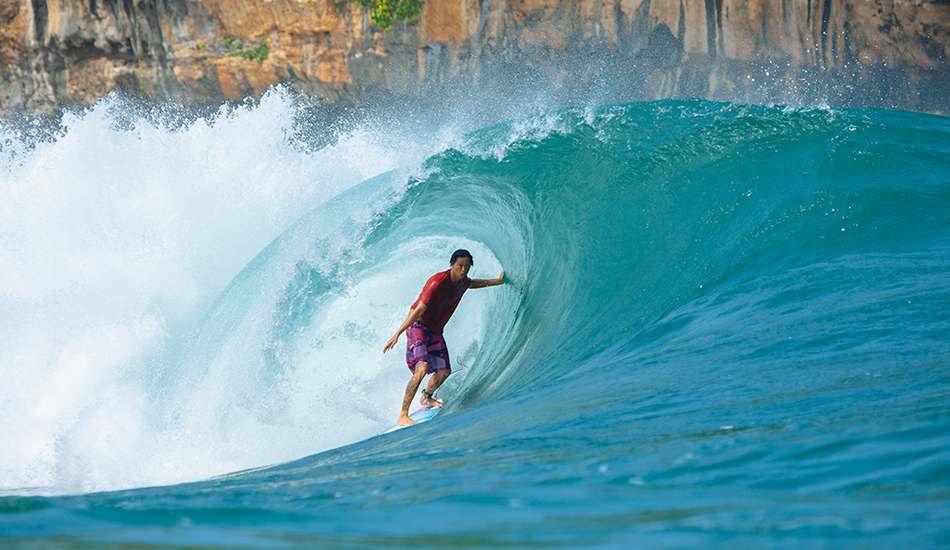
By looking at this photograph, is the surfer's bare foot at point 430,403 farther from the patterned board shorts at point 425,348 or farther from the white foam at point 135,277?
the white foam at point 135,277

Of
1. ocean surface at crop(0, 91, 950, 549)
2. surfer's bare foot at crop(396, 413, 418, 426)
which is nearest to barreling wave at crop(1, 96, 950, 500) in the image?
ocean surface at crop(0, 91, 950, 549)

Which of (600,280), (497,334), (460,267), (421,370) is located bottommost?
(421,370)

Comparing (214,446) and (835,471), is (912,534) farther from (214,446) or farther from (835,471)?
(214,446)

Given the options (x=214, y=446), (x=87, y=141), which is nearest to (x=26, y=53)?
(x=87, y=141)

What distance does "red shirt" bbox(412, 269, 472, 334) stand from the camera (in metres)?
4.61

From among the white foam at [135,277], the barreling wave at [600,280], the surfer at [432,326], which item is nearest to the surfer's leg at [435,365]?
the surfer at [432,326]

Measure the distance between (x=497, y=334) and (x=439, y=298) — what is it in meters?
1.06

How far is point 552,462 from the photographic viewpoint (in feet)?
6.65

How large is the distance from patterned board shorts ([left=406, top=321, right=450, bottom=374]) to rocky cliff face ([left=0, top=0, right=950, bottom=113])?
12.0m

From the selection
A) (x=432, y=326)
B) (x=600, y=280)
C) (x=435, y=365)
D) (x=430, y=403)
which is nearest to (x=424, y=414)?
(x=430, y=403)

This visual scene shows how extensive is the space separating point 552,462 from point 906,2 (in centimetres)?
1493

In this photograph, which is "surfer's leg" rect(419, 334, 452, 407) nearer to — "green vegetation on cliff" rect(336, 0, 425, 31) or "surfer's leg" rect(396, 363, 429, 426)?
"surfer's leg" rect(396, 363, 429, 426)

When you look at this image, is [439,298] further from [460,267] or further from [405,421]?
[405,421]

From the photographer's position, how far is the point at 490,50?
15.3 m
